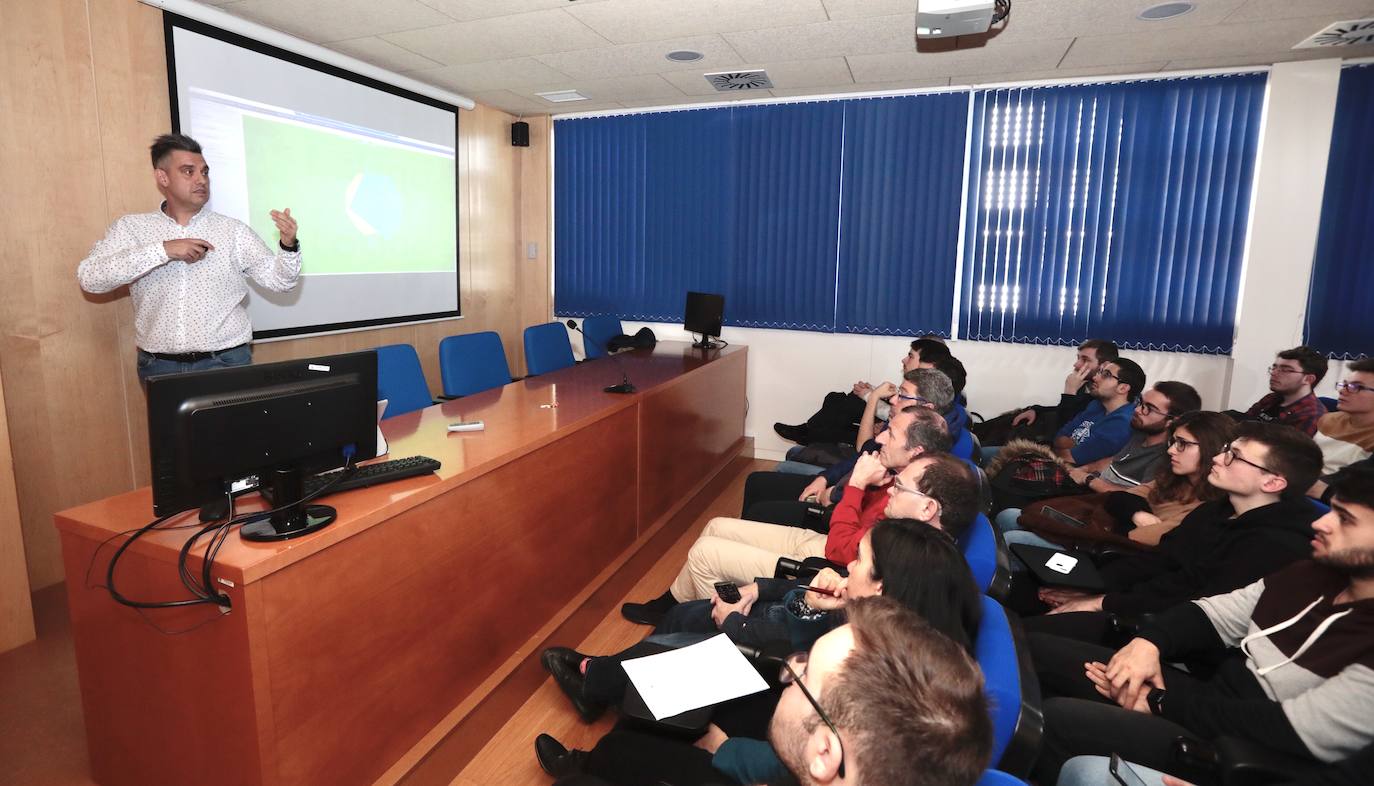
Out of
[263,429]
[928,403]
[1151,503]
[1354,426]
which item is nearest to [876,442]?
[928,403]


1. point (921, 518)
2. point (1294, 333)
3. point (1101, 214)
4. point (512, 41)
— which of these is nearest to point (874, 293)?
point (1101, 214)

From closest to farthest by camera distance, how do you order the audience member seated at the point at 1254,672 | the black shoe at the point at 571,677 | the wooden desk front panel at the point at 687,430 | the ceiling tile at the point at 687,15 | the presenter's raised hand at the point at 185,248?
the audience member seated at the point at 1254,672
the black shoe at the point at 571,677
the presenter's raised hand at the point at 185,248
the ceiling tile at the point at 687,15
the wooden desk front panel at the point at 687,430

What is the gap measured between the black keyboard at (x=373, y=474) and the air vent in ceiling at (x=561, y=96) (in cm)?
393

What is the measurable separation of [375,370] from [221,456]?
42 centimetres

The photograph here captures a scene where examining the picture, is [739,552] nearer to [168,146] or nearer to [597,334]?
[168,146]

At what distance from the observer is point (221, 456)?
4.91 ft

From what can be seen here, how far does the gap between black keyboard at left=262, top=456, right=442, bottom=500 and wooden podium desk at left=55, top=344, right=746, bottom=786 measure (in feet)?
0.09

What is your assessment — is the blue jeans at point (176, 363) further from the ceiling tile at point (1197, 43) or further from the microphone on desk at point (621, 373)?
the ceiling tile at point (1197, 43)

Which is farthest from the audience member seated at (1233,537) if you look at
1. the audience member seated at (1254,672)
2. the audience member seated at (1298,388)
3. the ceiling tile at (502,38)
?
the ceiling tile at (502,38)

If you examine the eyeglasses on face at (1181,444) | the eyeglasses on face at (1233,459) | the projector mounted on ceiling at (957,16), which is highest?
the projector mounted on ceiling at (957,16)

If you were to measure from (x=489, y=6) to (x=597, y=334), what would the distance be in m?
2.62

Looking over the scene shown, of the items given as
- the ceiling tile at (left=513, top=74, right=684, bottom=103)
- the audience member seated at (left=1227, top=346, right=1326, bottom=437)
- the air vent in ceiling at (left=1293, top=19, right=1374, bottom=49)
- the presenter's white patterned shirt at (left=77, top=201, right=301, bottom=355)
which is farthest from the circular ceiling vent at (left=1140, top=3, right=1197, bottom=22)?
the presenter's white patterned shirt at (left=77, top=201, right=301, bottom=355)

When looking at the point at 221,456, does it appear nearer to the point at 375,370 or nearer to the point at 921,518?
the point at 375,370

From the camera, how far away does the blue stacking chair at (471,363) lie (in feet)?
12.8
